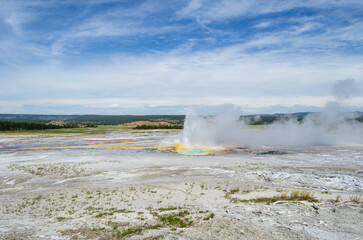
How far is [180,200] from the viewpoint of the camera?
13.2 meters

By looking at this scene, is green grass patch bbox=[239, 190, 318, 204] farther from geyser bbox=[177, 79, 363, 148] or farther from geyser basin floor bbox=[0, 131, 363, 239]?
geyser bbox=[177, 79, 363, 148]

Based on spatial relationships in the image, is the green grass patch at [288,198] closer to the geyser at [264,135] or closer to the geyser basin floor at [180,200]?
the geyser basin floor at [180,200]

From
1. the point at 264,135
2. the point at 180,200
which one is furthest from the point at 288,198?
A: the point at 264,135

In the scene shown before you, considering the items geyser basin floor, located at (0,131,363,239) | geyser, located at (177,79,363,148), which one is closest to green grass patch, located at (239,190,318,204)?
geyser basin floor, located at (0,131,363,239)

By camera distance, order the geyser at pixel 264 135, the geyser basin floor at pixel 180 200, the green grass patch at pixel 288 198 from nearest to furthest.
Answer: the geyser basin floor at pixel 180 200 → the green grass patch at pixel 288 198 → the geyser at pixel 264 135

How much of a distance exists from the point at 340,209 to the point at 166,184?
971 centimetres

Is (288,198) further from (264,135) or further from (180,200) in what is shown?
(264,135)

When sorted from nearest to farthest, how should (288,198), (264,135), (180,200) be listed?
(288,198) → (180,200) → (264,135)

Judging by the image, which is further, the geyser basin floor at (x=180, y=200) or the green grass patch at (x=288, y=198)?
the green grass patch at (x=288, y=198)

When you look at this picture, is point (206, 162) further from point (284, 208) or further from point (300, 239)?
point (300, 239)

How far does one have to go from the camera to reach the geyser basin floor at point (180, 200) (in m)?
9.32

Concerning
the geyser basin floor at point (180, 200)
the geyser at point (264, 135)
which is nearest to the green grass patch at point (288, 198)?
the geyser basin floor at point (180, 200)

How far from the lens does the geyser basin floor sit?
9.32 metres

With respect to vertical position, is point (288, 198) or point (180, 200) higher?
point (288, 198)
